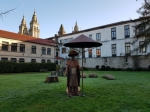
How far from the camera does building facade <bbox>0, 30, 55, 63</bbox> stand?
28.5 metres

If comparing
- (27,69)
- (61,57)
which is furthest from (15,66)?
(61,57)

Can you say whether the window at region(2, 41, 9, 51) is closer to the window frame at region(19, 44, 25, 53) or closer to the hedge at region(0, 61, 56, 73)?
the window frame at region(19, 44, 25, 53)

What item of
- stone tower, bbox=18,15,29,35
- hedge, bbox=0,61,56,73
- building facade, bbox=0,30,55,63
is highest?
stone tower, bbox=18,15,29,35

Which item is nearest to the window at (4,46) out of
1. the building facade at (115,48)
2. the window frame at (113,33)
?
the building facade at (115,48)

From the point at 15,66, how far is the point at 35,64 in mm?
4522

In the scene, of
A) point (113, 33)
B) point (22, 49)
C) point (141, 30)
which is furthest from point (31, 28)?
point (141, 30)

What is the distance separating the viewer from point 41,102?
5633 mm

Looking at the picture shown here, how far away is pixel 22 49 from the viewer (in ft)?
103

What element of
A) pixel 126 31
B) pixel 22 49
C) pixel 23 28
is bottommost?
pixel 22 49

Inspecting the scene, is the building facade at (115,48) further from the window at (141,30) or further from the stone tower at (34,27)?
the stone tower at (34,27)

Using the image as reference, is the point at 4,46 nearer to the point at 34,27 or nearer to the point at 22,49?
the point at 22,49

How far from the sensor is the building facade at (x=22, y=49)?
28453mm

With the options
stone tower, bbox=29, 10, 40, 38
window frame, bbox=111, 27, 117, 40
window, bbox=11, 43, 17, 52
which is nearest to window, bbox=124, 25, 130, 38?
window frame, bbox=111, 27, 117, 40

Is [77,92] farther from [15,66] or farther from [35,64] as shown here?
[35,64]
